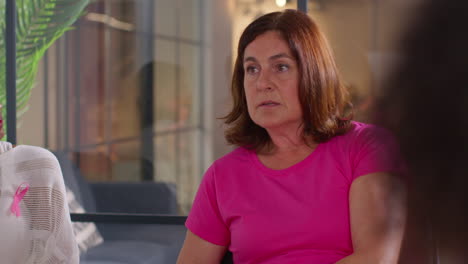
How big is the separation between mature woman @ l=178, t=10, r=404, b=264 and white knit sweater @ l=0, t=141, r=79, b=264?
370 mm

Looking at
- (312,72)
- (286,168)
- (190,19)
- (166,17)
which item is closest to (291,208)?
(286,168)

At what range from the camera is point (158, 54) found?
149 inches

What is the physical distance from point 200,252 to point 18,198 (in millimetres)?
551

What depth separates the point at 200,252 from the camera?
5.29 ft

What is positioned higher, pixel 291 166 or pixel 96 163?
pixel 291 166

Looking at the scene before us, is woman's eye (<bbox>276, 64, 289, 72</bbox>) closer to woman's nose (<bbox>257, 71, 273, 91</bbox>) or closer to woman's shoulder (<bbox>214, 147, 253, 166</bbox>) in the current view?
woman's nose (<bbox>257, 71, 273, 91</bbox>)

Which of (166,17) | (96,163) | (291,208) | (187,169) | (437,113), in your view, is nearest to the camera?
(437,113)

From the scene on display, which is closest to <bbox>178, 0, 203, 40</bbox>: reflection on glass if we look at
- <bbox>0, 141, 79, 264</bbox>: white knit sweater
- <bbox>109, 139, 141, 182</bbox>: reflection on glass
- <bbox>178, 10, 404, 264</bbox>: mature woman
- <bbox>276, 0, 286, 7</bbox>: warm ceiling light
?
<bbox>109, 139, 141, 182</bbox>: reflection on glass

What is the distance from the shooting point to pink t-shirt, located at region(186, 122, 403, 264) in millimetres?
1451

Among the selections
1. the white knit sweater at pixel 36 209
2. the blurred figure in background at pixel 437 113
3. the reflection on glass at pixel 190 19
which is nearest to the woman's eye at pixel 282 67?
the white knit sweater at pixel 36 209

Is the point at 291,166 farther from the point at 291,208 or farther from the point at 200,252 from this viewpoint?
the point at 200,252

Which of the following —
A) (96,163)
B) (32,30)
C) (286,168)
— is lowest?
(96,163)

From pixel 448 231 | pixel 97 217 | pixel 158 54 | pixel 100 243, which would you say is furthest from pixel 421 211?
pixel 158 54

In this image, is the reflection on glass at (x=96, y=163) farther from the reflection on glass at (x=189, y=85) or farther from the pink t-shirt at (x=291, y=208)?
the pink t-shirt at (x=291, y=208)
